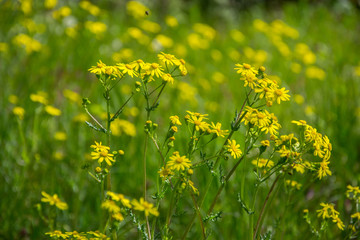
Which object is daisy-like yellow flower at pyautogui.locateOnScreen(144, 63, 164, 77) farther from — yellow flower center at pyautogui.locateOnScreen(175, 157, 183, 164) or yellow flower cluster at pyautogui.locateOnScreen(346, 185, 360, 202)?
yellow flower cluster at pyautogui.locateOnScreen(346, 185, 360, 202)

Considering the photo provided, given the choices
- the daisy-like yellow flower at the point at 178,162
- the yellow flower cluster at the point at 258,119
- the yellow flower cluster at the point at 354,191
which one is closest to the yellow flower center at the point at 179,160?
the daisy-like yellow flower at the point at 178,162

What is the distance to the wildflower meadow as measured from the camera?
4.54ft

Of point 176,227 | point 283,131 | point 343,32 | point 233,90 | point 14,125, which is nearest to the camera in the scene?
point 176,227

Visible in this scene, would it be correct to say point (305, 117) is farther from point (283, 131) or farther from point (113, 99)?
point (113, 99)

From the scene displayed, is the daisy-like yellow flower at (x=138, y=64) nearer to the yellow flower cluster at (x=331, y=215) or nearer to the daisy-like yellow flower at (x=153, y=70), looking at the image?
the daisy-like yellow flower at (x=153, y=70)

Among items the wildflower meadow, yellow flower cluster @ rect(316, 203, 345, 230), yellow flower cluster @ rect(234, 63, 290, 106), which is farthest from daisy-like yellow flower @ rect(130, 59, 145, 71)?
yellow flower cluster @ rect(316, 203, 345, 230)

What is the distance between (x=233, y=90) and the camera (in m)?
3.84

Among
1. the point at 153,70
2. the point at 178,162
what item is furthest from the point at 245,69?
the point at 178,162

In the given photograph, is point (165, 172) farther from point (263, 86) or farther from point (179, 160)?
point (263, 86)

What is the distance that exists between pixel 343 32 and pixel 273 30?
196cm

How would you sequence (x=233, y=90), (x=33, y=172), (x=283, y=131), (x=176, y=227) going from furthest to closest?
(x=233, y=90), (x=283, y=131), (x=33, y=172), (x=176, y=227)

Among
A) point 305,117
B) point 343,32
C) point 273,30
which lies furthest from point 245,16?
point 305,117

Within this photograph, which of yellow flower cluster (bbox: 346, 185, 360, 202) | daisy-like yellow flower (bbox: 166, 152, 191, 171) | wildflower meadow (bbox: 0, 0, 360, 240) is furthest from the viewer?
yellow flower cluster (bbox: 346, 185, 360, 202)

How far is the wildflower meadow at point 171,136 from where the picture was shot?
1.38m
